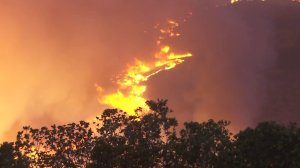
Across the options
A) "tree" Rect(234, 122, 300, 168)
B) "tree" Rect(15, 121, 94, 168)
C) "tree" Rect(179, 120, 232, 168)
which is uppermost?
"tree" Rect(15, 121, 94, 168)

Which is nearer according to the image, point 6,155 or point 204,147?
point 204,147

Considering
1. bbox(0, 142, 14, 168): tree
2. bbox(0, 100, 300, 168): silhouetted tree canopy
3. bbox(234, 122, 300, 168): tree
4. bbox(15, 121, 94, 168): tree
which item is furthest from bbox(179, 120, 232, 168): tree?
bbox(0, 142, 14, 168): tree

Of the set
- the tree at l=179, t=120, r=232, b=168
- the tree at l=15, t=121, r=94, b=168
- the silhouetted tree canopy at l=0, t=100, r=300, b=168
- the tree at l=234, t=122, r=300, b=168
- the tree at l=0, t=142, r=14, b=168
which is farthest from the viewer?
the tree at l=15, t=121, r=94, b=168

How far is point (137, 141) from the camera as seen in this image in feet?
245

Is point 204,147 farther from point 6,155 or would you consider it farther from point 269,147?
point 6,155

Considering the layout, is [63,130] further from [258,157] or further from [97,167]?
[258,157]

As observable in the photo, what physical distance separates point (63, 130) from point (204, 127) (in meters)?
33.0

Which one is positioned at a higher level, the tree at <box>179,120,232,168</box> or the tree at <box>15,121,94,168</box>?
the tree at <box>15,121,94,168</box>

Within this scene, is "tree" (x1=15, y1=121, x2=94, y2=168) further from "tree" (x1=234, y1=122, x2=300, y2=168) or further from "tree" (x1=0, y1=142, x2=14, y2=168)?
"tree" (x1=234, y1=122, x2=300, y2=168)

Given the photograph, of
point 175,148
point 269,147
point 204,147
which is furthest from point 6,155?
point 269,147

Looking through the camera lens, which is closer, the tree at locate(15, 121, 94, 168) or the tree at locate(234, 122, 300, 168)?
the tree at locate(234, 122, 300, 168)

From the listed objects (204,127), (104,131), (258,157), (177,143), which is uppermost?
(104,131)

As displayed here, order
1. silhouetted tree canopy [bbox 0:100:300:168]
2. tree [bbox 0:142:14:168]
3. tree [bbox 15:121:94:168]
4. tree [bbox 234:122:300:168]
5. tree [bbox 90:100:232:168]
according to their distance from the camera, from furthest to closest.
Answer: tree [bbox 15:121:94:168] < tree [bbox 0:142:14:168] < tree [bbox 90:100:232:168] < silhouetted tree canopy [bbox 0:100:300:168] < tree [bbox 234:122:300:168]

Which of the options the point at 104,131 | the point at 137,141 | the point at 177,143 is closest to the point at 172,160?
the point at 177,143
